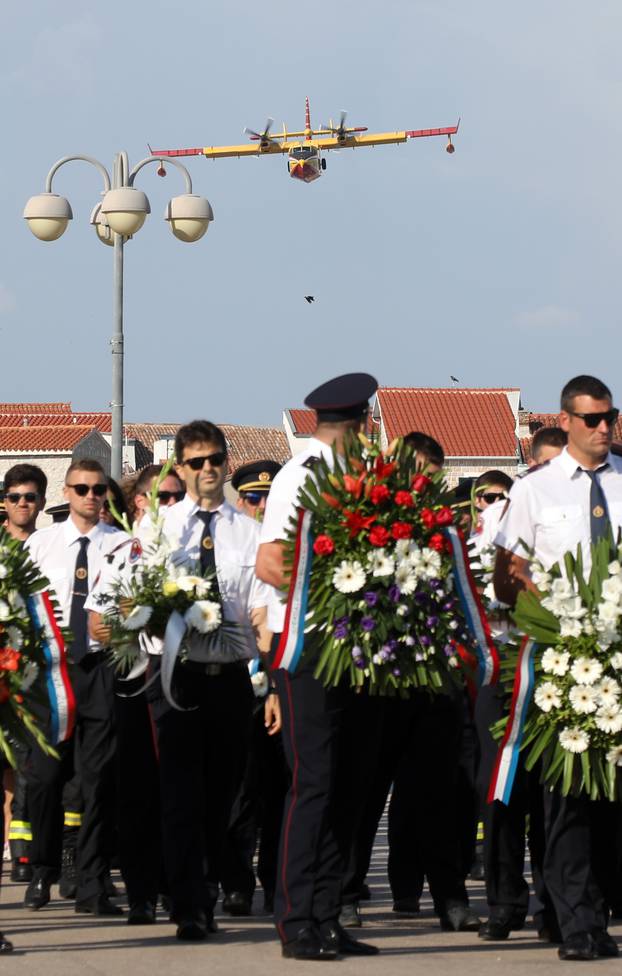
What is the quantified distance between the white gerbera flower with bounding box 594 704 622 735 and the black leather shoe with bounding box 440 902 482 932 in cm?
159

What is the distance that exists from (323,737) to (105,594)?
1491mm

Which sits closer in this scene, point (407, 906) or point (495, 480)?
point (407, 906)

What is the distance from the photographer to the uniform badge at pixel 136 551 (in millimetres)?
8328

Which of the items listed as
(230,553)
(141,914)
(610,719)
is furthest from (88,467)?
(610,719)

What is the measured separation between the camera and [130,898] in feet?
28.4

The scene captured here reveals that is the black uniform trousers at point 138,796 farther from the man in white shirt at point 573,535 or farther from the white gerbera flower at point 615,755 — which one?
A: the white gerbera flower at point 615,755

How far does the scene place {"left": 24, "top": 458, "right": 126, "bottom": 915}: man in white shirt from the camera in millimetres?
9336

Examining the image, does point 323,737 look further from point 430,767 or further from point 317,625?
point 430,767

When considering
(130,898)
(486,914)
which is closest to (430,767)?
(486,914)

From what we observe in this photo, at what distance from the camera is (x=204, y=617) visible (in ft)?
26.1

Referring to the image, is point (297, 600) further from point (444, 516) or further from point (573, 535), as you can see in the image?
point (573, 535)

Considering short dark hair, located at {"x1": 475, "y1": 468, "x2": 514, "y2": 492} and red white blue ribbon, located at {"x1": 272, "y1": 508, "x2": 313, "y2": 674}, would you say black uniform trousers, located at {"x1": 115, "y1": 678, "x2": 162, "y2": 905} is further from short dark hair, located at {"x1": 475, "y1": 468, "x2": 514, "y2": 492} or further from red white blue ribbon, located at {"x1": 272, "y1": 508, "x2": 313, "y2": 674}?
short dark hair, located at {"x1": 475, "y1": 468, "x2": 514, "y2": 492}

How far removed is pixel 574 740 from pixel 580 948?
811 millimetres

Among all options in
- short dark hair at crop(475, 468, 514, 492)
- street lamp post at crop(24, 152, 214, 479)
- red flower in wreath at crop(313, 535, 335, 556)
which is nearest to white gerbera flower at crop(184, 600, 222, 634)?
red flower in wreath at crop(313, 535, 335, 556)
